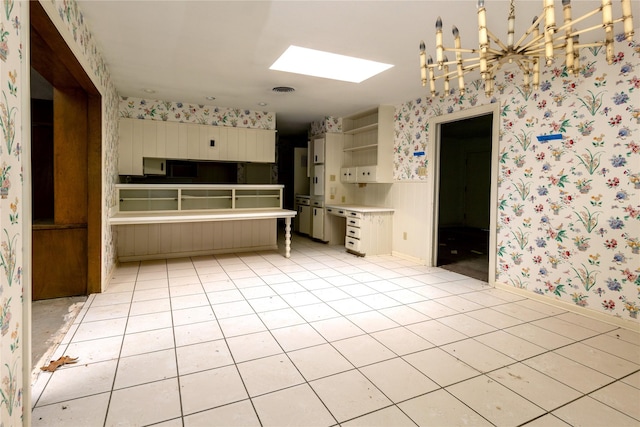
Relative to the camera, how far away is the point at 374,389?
1919 millimetres

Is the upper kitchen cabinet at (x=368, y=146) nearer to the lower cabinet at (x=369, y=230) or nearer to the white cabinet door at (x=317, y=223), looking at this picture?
the lower cabinet at (x=369, y=230)

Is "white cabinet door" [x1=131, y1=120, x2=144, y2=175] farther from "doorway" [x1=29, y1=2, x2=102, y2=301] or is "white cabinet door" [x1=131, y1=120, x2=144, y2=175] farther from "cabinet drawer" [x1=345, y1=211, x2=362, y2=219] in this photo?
"cabinet drawer" [x1=345, y1=211, x2=362, y2=219]

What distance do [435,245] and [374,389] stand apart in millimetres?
3259

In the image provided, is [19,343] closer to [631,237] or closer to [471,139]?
[631,237]

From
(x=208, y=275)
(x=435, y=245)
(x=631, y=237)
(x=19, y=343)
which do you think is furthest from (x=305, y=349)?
(x=435, y=245)

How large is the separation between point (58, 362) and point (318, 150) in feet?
16.7

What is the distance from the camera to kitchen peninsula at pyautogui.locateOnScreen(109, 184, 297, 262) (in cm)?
474

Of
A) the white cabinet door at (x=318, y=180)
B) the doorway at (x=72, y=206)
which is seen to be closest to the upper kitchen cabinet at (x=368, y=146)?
the white cabinet door at (x=318, y=180)

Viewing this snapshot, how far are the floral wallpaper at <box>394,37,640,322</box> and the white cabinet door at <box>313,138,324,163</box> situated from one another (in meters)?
3.01

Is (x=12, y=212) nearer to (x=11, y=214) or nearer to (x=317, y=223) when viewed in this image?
(x=11, y=214)

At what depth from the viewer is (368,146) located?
5.66m

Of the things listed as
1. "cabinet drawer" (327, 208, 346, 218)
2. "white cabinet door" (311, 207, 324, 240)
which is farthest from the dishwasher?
"cabinet drawer" (327, 208, 346, 218)

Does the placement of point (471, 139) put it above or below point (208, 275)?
above

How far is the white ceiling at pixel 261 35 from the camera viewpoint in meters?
2.47
